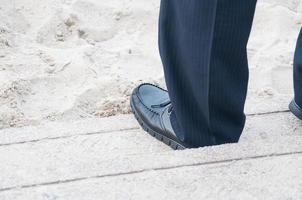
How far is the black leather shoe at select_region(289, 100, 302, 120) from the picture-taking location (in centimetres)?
161

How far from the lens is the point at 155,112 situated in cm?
160

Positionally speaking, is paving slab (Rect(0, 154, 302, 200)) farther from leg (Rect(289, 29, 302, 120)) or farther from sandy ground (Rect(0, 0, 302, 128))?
sandy ground (Rect(0, 0, 302, 128))

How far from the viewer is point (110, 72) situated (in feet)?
7.10

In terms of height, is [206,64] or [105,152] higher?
[206,64]

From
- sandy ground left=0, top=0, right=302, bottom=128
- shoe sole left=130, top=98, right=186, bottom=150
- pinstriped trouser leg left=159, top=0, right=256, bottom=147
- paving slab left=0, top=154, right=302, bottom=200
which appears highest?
pinstriped trouser leg left=159, top=0, right=256, bottom=147

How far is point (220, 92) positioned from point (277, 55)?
995 millimetres

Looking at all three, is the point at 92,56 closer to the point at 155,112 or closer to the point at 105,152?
the point at 155,112

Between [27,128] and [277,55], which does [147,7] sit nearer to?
[277,55]

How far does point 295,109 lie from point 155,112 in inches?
14.3

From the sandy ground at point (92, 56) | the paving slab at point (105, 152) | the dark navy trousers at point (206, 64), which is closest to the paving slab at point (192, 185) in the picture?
the paving slab at point (105, 152)

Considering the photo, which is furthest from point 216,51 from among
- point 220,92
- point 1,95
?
point 1,95

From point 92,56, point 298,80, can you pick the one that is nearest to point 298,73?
point 298,80

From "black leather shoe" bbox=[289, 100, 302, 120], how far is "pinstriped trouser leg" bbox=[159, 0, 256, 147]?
9.3 inches

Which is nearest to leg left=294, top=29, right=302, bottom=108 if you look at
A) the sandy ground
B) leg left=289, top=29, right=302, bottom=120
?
leg left=289, top=29, right=302, bottom=120
